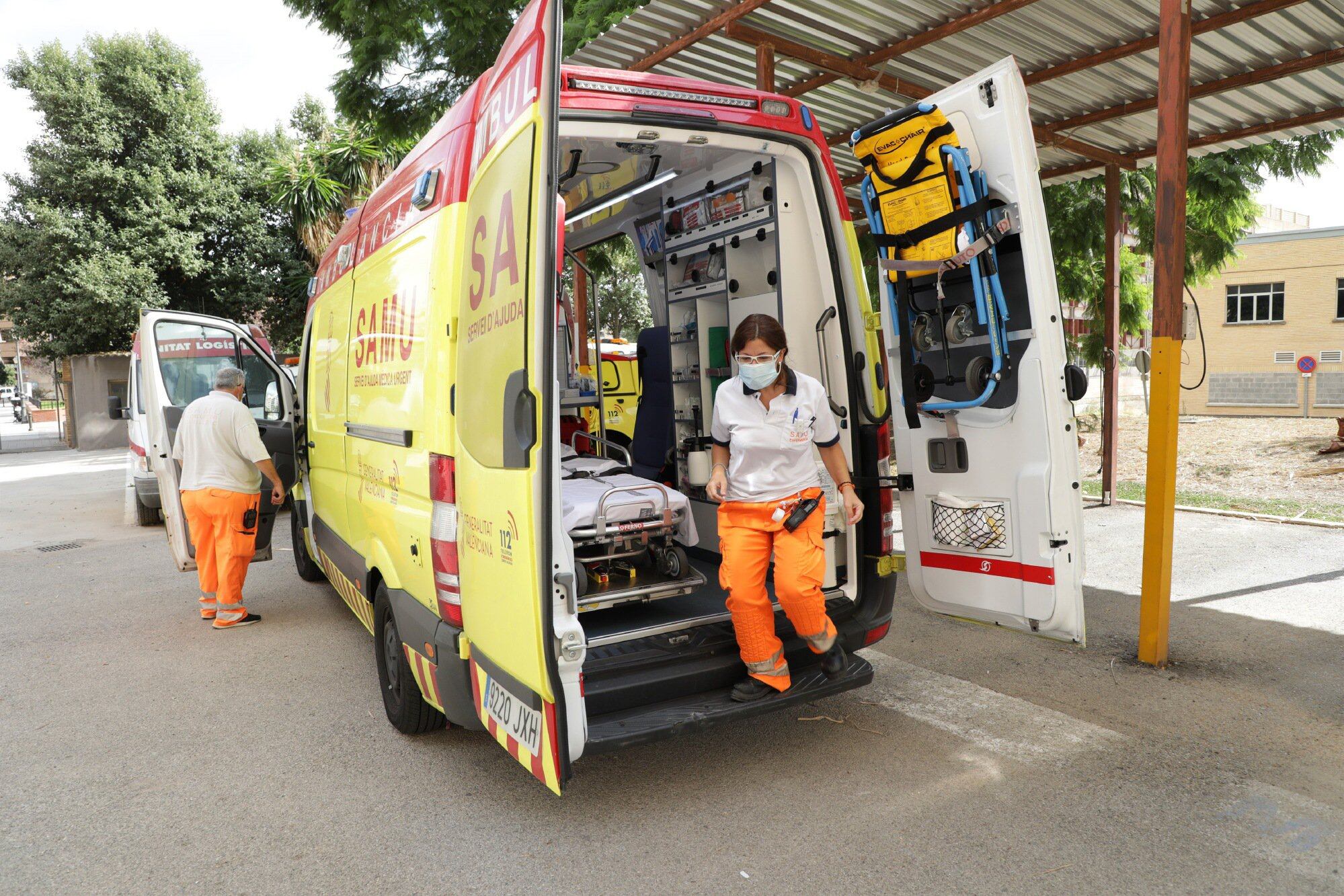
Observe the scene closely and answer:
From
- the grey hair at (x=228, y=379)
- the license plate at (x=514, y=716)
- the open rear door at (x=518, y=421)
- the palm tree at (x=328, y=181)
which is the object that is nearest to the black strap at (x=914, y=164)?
the open rear door at (x=518, y=421)

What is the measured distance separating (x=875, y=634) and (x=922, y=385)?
115 centimetres

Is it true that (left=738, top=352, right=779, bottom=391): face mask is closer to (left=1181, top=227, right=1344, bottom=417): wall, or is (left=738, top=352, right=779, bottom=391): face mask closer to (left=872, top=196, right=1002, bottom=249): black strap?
(left=872, top=196, right=1002, bottom=249): black strap

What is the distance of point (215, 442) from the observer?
5922mm

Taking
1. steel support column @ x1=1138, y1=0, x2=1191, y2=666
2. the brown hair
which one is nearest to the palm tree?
steel support column @ x1=1138, y1=0, x2=1191, y2=666

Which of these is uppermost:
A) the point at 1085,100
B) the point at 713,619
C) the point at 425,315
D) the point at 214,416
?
the point at 1085,100

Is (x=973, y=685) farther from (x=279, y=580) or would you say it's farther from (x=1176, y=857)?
(x=279, y=580)

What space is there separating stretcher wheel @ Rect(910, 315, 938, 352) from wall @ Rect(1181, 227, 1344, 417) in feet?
75.8

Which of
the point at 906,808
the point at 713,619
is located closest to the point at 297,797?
the point at 713,619

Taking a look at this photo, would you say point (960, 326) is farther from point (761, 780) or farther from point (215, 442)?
point (215, 442)

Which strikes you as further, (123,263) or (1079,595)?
(123,263)

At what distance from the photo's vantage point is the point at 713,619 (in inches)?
146

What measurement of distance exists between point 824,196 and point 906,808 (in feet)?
8.33

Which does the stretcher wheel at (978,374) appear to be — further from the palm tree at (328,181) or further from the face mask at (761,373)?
the palm tree at (328,181)

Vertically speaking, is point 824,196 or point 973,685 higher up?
point 824,196
